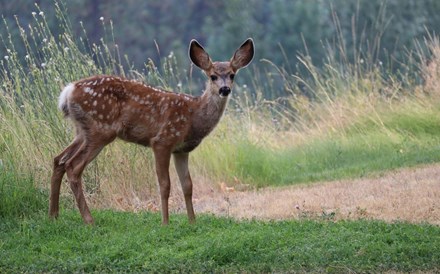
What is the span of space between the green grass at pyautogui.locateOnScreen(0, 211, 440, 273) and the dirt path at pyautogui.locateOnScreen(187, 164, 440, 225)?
3.82 ft

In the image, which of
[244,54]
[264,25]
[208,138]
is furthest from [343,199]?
[264,25]

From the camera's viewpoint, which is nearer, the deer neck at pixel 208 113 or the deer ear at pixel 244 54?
the deer neck at pixel 208 113

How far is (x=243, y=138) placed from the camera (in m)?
16.8

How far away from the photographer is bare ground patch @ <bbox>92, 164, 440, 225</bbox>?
11.9 m

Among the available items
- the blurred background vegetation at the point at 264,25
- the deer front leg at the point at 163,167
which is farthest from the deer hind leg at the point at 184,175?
the blurred background vegetation at the point at 264,25

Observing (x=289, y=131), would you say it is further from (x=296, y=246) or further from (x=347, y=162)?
(x=296, y=246)

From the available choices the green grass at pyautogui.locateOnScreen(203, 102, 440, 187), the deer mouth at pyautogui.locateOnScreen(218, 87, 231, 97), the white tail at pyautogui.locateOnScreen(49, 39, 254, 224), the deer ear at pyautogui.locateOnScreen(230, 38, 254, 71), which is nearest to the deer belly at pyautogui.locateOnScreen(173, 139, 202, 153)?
the white tail at pyautogui.locateOnScreen(49, 39, 254, 224)

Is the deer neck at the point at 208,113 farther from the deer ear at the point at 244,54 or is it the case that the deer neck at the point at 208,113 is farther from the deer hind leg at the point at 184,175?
the deer ear at the point at 244,54

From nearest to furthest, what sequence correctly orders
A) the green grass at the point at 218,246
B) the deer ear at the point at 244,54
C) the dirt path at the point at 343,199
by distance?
the green grass at the point at 218,246 < the deer ear at the point at 244,54 < the dirt path at the point at 343,199

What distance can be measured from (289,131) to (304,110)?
47 cm

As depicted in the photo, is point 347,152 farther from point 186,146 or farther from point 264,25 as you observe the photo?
point 264,25

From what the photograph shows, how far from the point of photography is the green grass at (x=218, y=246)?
30.0 feet

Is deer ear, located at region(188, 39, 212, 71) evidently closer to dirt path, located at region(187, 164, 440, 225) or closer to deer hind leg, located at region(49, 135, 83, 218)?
deer hind leg, located at region(49, 135, 83, 218)

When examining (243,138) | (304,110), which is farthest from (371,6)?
(243,138)
